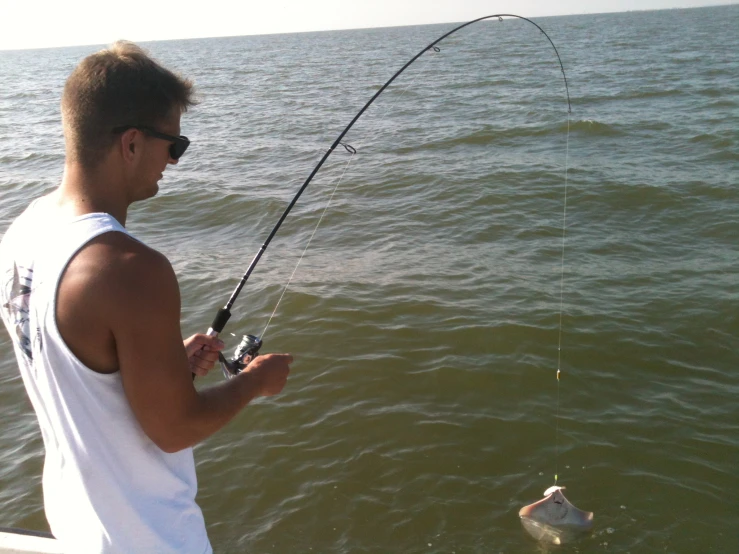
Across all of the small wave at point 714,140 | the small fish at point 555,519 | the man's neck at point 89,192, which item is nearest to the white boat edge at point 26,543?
the man's neck at point 89,192

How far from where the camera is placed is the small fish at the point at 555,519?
4.17 m

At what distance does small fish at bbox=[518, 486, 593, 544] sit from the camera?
4.17 meters

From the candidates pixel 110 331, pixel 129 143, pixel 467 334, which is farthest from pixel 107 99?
pixel 467 334

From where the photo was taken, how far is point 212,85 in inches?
1164

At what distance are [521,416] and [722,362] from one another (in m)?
1.97

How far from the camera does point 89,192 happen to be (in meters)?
1.55

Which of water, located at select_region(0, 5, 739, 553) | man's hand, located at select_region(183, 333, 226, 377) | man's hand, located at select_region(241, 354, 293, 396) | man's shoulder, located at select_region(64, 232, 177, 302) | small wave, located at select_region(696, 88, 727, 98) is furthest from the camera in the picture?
small wave, located at select_region(696, 88, 727, 98)

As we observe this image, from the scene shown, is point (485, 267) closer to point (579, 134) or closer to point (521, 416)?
point (521, 416)

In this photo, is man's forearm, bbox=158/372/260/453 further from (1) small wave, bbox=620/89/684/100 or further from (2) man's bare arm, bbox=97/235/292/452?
(1) small wave, bbox=620/89/684/100

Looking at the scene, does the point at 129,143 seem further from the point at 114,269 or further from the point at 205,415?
the point at 205,415

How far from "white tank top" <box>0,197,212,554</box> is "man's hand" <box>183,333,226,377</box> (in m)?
0.42

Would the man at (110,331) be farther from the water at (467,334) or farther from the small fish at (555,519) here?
the small fish at (555,519)

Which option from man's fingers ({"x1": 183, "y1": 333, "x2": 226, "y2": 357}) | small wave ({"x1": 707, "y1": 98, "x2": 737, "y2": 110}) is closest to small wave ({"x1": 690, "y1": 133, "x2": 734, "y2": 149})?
small wave ({"x1": 707, "y1": 98, "x2": 737, "y2": 110})

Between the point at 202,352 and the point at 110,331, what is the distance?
31.8 inches
